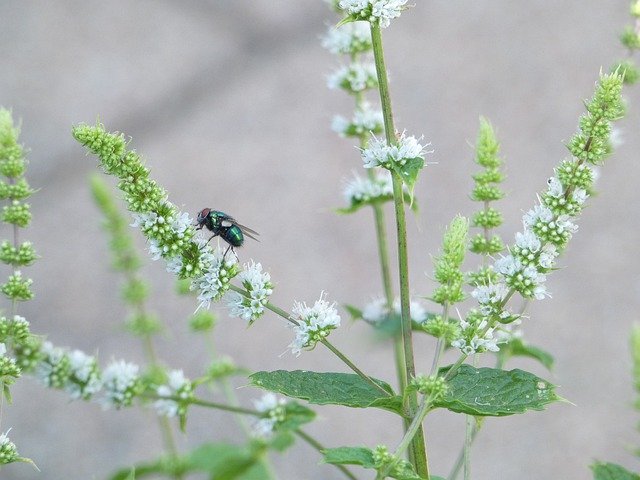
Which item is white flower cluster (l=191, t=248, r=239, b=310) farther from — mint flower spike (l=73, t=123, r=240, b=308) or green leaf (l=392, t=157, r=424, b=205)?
green leaf (l=392, t=157, r=424, b=205)

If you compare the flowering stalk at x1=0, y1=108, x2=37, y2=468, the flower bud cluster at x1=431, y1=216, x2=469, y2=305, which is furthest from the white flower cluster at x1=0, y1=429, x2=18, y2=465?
the flower bud cluster at x1=431, y1=216, x2=469, y2=305

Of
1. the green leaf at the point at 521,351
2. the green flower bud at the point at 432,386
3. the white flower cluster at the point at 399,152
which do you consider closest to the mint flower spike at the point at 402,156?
the white flower cluster at the point at 399,152

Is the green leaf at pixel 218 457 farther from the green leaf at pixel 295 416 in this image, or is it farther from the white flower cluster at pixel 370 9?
the white flower cluster at pixel 370 9

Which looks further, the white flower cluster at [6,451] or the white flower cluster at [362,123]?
the white flower cluster at [362,123]

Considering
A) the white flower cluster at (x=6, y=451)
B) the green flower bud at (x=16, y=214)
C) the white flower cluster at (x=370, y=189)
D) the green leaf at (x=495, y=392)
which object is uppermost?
the white flower cluster at (x=370, y=189)

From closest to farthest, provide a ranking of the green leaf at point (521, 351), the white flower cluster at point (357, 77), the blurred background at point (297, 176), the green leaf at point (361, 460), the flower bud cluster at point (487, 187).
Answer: the green leaf at point (361, 460)
the flower bud cluster at point (487, 187)
the green leaf at point (521, 351)
the white flower cluster at point (357, 77)
the blurred background at point (297, 176)

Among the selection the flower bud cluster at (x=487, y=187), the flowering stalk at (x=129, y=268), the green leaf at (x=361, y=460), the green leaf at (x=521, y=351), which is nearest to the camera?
the green leaf at (x=361, y=460)

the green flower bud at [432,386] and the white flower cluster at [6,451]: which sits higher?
the green flower bud at [432,386]
